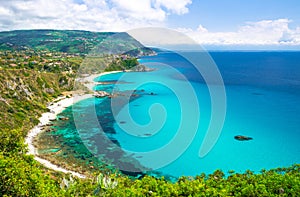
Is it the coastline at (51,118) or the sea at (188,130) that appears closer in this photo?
the coastline at (51,118)

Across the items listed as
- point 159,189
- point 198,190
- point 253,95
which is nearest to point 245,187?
point 198,190

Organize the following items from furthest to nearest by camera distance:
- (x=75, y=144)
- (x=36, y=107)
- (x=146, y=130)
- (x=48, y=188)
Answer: (x=36, y=107)
(x=146, y=130)
(x=75, y=144)
(x=48, y=188)

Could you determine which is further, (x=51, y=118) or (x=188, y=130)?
(x=51, y=118)

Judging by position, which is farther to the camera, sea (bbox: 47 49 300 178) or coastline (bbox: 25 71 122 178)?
sea (bbox: 47 49 300 178)

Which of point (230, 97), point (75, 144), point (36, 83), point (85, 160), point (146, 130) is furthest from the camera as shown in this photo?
point (230, 97)

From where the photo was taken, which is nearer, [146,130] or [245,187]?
[245,187]

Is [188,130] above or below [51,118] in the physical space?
above

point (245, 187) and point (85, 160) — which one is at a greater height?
point (245, 187)

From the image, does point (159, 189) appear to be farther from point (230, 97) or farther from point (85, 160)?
point (230, 97)

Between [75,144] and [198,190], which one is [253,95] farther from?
[198,190]
